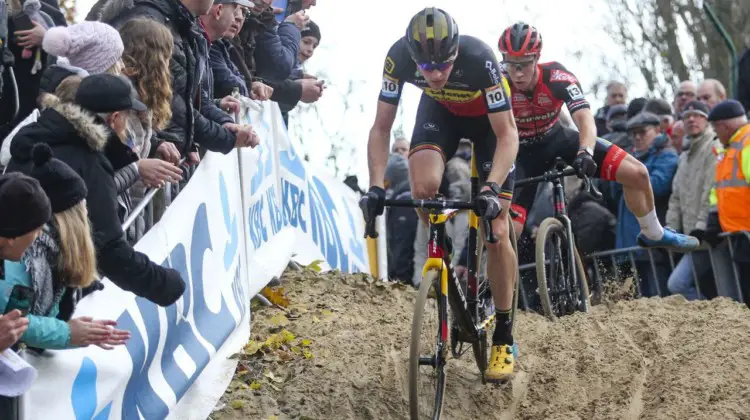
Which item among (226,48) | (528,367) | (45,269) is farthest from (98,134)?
(528,367)

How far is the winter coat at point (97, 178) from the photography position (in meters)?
4.80

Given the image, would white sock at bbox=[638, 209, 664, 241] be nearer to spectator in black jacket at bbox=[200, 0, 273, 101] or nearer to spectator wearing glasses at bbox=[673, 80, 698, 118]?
spectator wearing glasses at bbox=[673, 80, 698, 118]

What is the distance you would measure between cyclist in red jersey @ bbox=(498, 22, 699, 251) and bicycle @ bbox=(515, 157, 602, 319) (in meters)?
0.28

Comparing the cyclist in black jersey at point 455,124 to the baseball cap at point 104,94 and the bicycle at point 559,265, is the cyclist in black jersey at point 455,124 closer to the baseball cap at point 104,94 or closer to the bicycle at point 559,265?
the bicycle at point 559,265

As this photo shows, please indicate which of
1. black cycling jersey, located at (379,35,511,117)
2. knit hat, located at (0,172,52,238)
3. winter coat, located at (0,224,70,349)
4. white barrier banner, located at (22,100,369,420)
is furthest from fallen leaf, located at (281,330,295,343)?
knit hat, located at (0,172,52,238)

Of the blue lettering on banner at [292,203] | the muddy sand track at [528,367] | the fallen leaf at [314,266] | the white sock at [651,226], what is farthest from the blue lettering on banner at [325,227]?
the white sock at [651,226]

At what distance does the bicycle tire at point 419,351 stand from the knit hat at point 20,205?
2540 mm

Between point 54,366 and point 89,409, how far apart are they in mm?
346

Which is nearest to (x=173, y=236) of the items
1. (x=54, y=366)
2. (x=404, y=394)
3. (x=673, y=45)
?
(x=54, y=366)

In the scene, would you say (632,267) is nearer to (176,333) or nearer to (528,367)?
(528,367)

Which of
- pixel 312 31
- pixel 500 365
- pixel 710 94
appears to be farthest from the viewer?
pixel 710 94

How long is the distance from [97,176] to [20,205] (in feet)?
2.87

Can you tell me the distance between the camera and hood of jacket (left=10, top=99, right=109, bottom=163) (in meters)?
4.84

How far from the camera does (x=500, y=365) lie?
739 cm
